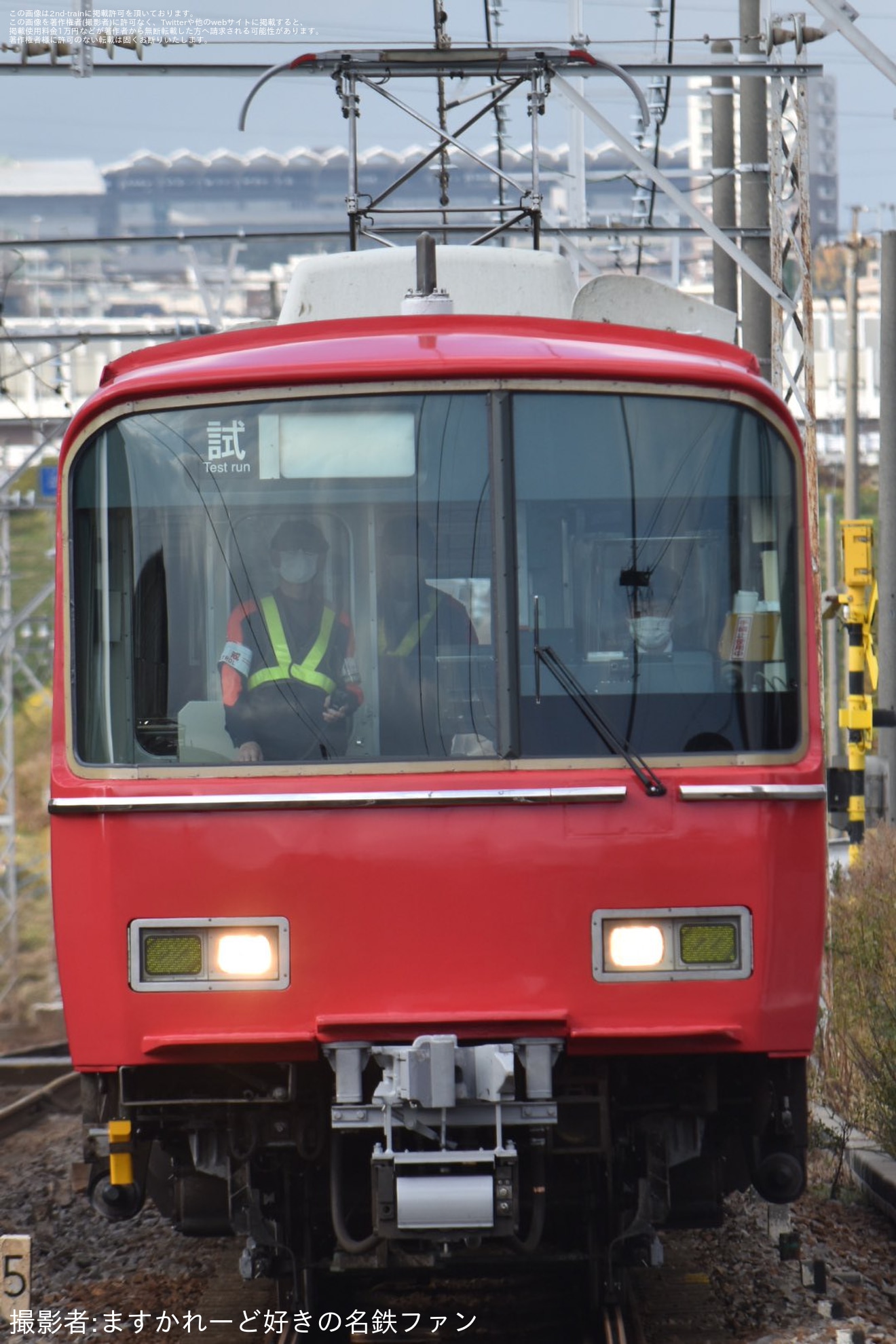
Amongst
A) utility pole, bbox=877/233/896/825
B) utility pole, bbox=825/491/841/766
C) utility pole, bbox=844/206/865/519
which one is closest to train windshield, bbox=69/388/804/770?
utility pole, bbox=877/233/896/825

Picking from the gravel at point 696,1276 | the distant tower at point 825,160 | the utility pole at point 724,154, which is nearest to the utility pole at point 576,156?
the utility pole at point 724,154

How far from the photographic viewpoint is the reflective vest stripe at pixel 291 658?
5211 mm

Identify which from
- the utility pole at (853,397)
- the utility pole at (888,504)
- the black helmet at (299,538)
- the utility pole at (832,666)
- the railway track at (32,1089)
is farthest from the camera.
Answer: the utility pole at (832,666)

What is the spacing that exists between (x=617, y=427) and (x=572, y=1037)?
170cm

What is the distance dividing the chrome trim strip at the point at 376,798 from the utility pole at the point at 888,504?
12988 millimetres

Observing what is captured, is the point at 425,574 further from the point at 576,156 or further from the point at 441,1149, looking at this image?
the point at 576,156

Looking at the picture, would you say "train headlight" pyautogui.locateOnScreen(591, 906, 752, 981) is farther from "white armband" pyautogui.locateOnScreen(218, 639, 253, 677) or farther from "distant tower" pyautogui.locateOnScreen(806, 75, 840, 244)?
"distant tower" pyautogui.locateOnScreen(806, 75, 840, 244)

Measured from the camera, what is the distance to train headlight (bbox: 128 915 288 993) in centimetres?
504

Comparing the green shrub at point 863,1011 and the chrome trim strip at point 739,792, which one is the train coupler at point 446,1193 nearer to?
the chrome trim strip at point 739,792

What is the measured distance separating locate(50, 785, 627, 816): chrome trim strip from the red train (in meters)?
0.01

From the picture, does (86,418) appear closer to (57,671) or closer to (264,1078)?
(57,671)

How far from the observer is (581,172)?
19125 millimetres

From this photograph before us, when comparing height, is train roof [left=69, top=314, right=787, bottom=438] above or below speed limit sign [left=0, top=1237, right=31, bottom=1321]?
above

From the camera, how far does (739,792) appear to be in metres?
5.04
